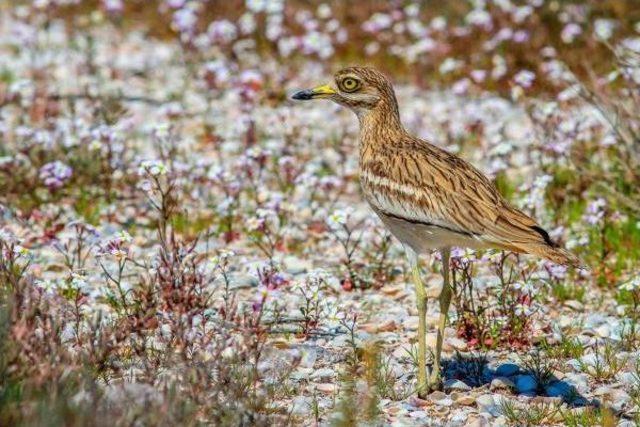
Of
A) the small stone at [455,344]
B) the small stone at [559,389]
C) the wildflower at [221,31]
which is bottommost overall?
the small stone at [559,389]

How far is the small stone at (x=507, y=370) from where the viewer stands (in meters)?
6.16

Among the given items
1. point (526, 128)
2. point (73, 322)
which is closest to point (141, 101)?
point (526, 128)

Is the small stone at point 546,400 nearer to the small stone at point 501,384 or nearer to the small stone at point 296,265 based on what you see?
the small stone at point 501,384

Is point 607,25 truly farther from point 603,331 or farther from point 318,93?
point 318,93

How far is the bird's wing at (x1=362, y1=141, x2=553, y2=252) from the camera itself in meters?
5.57

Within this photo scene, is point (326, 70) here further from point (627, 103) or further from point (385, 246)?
point (385, 246)

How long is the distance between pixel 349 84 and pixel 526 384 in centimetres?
200

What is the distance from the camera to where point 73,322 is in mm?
6512

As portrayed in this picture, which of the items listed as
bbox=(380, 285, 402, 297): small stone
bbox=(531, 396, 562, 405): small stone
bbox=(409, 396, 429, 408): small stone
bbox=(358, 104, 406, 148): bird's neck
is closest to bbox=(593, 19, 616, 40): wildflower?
bbox=(380, 285, 402, 297): small stone

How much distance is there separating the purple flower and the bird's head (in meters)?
2.48

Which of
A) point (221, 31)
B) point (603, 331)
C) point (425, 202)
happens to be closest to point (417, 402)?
point (425, 202)

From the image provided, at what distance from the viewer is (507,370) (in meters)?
6.18

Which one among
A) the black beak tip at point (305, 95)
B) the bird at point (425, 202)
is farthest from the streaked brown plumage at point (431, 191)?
the black beak tip at point (305, 95)

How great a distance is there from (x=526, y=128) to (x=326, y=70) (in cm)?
279
